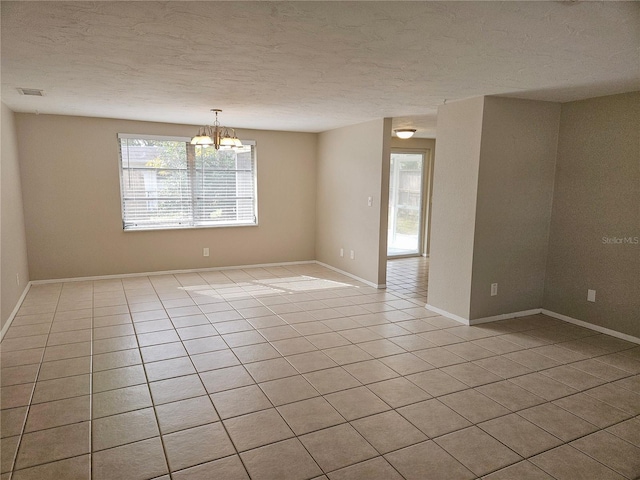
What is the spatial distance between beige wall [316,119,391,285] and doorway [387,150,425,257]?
5.41 ft

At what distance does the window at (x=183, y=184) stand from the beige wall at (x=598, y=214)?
4.03m

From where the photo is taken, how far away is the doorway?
309 inches

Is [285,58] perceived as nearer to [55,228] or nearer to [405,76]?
[405,76]

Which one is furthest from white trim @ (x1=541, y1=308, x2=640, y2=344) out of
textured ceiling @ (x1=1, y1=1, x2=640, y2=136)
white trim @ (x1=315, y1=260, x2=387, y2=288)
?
textured ceiling @ (x1=1, y1=1, x2=640, y2=136)

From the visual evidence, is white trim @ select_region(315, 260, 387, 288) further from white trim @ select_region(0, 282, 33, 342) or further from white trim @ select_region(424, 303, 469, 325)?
white trim @ select_region(0, 282, 33, 342)

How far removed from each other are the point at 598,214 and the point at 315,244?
14.1ft

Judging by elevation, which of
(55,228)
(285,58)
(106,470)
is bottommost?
(106,470)

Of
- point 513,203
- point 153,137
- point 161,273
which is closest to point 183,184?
point 153,137

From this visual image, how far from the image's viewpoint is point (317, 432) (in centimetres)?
235

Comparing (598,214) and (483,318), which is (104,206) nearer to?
(483,318)

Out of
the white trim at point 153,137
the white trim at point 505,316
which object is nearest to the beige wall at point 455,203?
the white trim at point 505,316

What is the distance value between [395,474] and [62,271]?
209 inches

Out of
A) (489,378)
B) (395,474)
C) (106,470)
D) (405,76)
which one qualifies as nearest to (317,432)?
(395,474)

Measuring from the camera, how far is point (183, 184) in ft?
20.4
